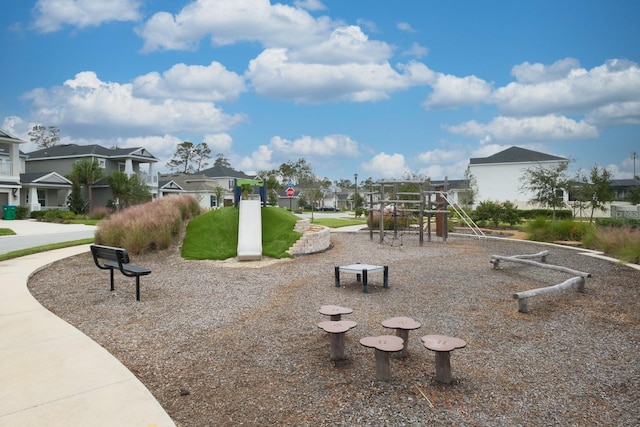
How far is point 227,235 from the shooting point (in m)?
14.4

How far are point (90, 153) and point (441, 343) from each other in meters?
46.1

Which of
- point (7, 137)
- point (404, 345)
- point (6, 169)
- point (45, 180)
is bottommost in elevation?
point (404, 345)

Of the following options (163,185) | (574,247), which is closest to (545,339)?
(574,247)

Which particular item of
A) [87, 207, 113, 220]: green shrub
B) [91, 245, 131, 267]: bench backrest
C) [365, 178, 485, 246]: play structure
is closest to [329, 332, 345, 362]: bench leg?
[91, 245, 131, 267]: bench backrest

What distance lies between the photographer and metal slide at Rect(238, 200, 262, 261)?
499 inches

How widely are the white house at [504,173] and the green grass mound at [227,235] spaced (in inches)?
1351

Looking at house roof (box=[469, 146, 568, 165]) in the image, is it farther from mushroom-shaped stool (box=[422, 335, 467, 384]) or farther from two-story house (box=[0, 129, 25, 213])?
mushroom-shaped stool (box=[422, 335, 467, 384])

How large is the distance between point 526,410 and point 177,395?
122 inches

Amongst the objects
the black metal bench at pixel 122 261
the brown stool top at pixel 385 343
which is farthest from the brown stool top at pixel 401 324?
the black metal bench at pixel 122 261

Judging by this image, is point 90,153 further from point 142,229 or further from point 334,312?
point 334,312

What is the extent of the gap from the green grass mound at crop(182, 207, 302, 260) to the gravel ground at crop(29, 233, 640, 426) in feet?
8.21

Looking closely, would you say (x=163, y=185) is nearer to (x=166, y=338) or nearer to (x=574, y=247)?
(x=574, y=247)

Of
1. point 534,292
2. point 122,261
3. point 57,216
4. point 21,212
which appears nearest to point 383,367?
point 534,292

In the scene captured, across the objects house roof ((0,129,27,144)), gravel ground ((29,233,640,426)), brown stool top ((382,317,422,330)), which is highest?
Answer: house roof ((0,129,27,144))
